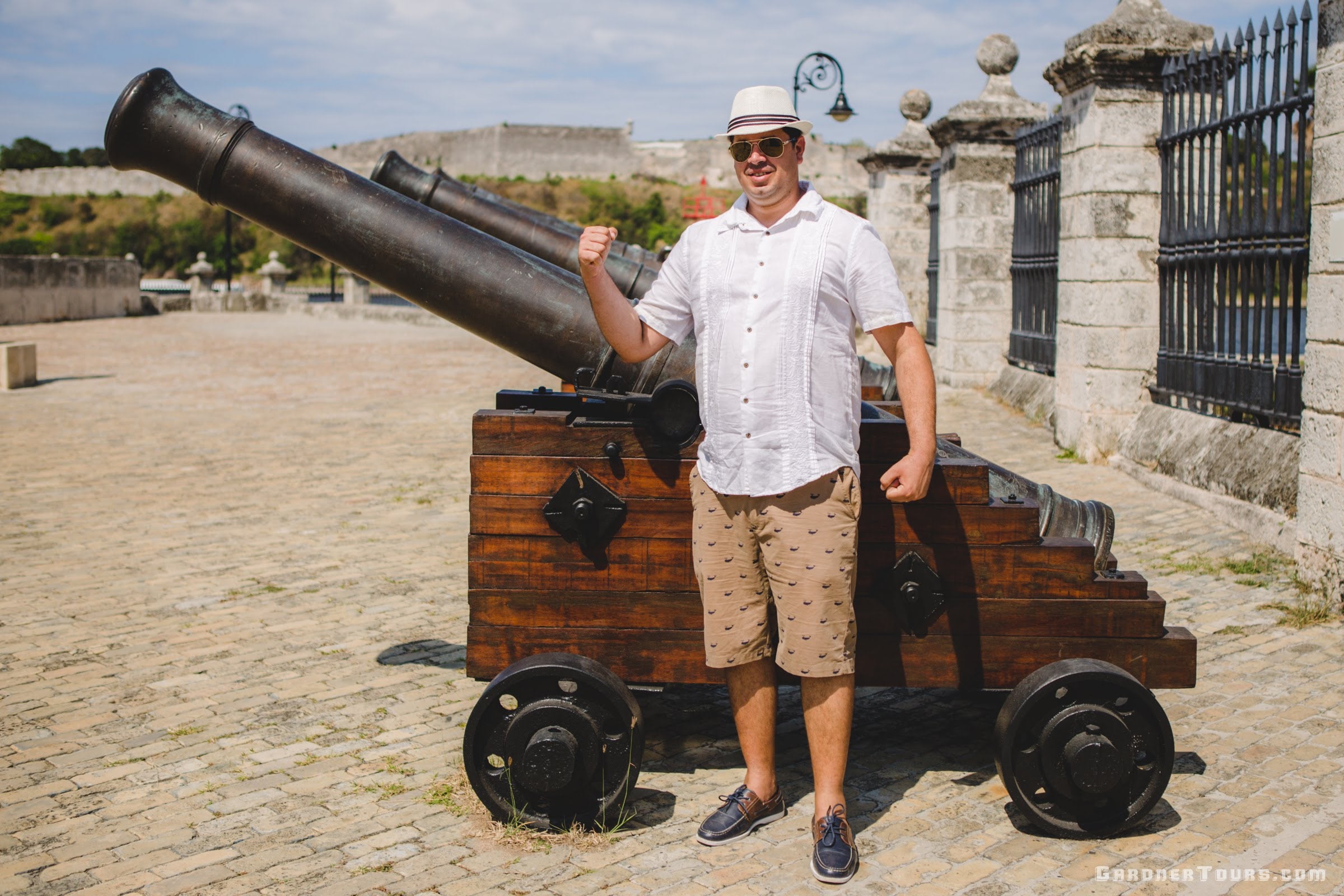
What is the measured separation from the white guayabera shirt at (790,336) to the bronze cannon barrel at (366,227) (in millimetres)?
639

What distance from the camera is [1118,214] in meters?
8.53

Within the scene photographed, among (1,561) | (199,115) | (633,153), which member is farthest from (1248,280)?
(633,153)

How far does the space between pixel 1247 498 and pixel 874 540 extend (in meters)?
4.22

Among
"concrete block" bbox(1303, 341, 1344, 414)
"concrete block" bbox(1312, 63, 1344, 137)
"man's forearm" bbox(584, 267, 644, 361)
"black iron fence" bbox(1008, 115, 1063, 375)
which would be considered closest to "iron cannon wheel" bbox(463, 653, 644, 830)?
"man's forearm" bbox(584, 267, 644, 361)

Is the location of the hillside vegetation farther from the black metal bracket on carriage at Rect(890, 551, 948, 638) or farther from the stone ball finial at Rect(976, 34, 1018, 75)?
the black metal bracket on carriage at Rect(890, 551, 948, 638)

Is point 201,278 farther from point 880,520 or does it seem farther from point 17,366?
point 880,520

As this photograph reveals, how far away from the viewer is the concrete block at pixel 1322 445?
5141 millimetres

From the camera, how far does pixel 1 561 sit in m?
5.97

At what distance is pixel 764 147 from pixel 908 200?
13.2 m

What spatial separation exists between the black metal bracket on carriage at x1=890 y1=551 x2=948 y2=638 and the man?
0.22 metres

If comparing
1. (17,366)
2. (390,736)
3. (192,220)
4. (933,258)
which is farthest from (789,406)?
(192,220)

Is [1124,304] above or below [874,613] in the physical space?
above

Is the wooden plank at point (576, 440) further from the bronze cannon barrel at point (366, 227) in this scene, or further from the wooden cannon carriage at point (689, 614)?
the bronze cannon barrel at point (366, 227)

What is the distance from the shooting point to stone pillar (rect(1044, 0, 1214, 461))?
841 centimetres
